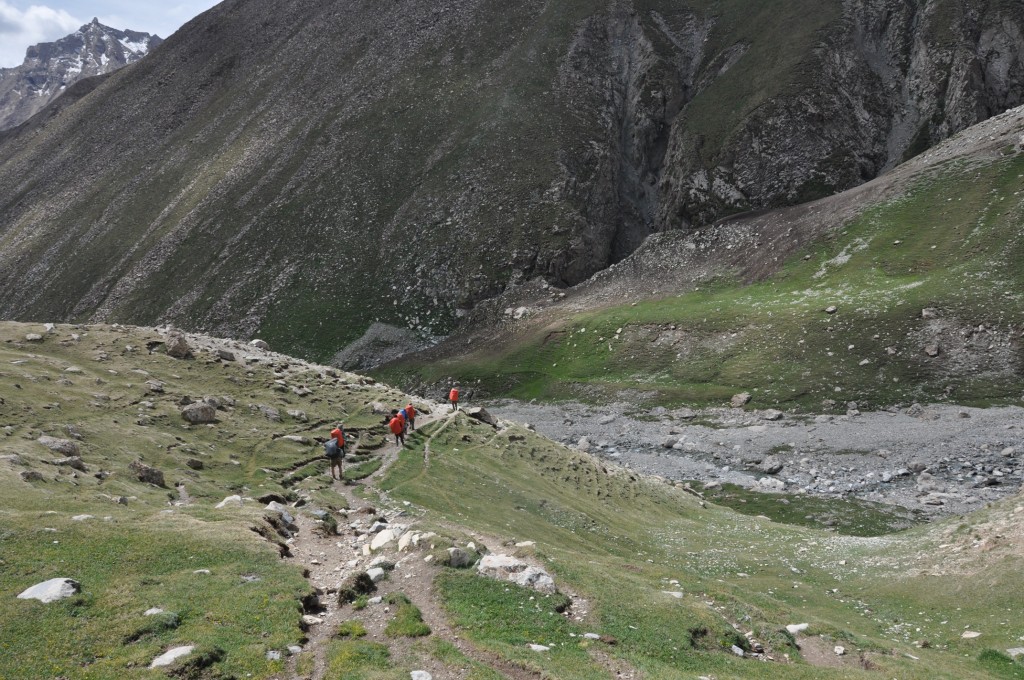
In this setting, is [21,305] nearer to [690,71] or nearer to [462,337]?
[462,337]

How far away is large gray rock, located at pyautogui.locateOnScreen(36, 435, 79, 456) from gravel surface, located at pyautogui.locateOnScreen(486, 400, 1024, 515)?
1671 inches

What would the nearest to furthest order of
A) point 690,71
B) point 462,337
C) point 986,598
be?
point 986,598, point 462,337, point 690,71

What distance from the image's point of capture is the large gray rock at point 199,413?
110ft

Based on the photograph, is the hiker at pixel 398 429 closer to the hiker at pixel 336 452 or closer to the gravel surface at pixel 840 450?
the hiker at pixel 336 452

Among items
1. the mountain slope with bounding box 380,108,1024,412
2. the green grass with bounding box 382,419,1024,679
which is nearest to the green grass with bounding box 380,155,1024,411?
the mountain slope with bounding box 380,108,1024,412

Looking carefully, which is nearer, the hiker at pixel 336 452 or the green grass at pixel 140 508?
the green grass at pixel 140 508

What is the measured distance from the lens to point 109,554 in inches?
693

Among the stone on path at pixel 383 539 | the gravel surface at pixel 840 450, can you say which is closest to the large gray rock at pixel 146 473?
the stone on path at pixel 383 539

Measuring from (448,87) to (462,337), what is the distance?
64282 millimetres

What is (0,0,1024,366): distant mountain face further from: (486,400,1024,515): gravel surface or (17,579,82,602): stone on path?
(17,579,82,602): stone on path

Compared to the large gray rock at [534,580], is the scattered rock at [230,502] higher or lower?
higher

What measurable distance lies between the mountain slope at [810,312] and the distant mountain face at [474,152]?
11695 millimetres

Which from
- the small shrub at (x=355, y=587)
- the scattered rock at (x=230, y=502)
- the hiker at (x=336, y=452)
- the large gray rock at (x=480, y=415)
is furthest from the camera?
the large gray rock at (x=480, y=415)

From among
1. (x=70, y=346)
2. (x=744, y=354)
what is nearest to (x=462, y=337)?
(x=744, y=354)
